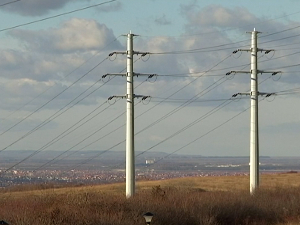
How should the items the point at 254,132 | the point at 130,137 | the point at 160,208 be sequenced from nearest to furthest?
the point at 160,208 < the point at 130,137 < the point at 254,132

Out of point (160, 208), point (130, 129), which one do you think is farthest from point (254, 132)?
point (160, 208)

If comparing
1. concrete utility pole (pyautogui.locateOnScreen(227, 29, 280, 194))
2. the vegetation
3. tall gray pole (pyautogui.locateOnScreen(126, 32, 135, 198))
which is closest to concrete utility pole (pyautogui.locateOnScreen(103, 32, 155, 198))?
tall gray pole (pyautogui.locateOnScreen(126, 32, 135, 198))

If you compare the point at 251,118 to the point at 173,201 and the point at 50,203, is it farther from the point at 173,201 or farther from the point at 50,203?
the point at 50,203

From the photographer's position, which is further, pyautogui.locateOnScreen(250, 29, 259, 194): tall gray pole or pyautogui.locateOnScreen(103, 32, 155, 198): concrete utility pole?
pyautogui.locateOnScreen(250, 29, 259, 194): tall gray pole

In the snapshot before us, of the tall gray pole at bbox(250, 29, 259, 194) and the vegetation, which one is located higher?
the tall gray pole at bbox(250, 29, 259, 194)

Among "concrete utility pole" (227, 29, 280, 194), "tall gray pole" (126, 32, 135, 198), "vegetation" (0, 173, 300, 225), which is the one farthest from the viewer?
"concrete utility pole" (227, 29, 280, 194)

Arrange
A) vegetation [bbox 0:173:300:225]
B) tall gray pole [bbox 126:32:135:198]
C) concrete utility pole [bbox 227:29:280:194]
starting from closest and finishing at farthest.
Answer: vegetation [bbox 0:173:300:225] → tall gray pole [bbox 126:32:135:198] → concrete utility pole [bbox 227:29:280:194]

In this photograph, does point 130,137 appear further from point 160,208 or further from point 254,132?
point 160,208

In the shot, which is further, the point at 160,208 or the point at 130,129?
the point at 130,129

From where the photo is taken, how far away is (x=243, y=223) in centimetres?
3606

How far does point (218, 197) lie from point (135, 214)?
360 inches

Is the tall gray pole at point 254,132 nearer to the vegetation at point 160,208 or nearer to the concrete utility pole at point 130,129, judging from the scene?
the vegetation at point 160,208

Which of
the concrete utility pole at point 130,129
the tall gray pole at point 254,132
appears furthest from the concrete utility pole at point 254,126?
the concrete utility pole at point 130,129

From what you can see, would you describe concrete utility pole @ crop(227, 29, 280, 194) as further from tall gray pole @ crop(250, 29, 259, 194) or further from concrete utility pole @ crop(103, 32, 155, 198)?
concrete utility pole @ crop(103, 32, 155, 198)
